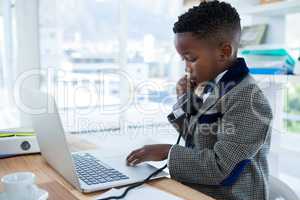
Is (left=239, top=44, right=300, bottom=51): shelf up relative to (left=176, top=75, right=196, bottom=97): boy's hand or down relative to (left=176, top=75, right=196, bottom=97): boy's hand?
up

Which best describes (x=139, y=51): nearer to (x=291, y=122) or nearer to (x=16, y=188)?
(x=291, y=122)

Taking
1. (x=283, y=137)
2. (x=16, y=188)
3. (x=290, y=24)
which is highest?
(x=290, y=24)

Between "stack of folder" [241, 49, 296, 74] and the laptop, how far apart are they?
3.23 feet

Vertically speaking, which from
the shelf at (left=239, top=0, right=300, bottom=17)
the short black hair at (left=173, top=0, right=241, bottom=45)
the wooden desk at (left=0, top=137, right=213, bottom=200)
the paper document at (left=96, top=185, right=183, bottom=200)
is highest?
the shelf at (left=239, top=0, right=300, bottom=17)

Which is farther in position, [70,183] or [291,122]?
[291,122]

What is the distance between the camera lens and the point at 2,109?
7.38 feet

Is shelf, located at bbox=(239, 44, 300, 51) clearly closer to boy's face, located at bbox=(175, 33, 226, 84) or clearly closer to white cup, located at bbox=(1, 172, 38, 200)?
boy's face, located at bbox=(175, 33, 226, 84)

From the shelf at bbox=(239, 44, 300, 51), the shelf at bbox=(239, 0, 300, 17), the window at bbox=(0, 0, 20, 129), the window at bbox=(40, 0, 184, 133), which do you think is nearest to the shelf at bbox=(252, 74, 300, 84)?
the shelf at bbox=(239, 44, 300, 51)

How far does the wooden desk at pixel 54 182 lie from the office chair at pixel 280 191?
28 centimetres

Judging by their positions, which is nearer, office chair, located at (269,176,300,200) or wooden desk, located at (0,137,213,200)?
wooden desk, located at (0,137,213,200)

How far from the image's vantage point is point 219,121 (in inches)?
40.8

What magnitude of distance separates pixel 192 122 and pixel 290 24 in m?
1.05

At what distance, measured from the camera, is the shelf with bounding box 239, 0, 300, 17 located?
5.30ft

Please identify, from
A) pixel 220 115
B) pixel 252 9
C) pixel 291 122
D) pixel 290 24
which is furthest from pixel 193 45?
pixel 291 122
